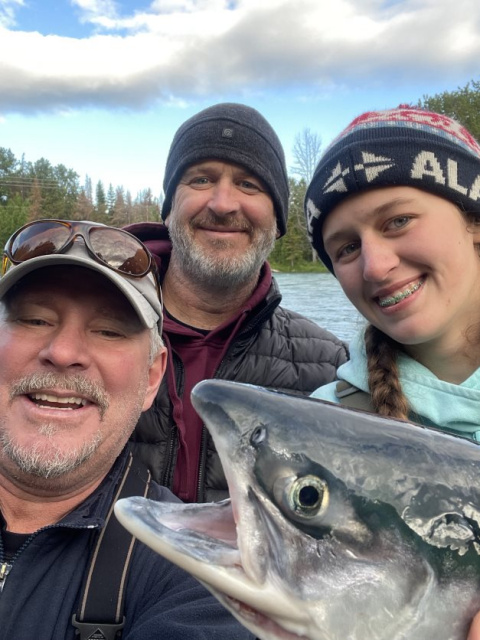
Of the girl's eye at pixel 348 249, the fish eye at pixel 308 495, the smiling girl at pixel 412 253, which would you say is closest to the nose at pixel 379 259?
the smiling girl at pixel 412 253

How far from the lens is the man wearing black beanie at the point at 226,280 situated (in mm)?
3715

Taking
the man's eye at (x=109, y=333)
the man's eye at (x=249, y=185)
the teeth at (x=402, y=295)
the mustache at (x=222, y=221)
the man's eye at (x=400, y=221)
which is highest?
the man's eye at (x=249, y=185)

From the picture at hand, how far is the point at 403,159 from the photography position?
2.52m

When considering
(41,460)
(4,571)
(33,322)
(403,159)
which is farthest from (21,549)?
(403,159)

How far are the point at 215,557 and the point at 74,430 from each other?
130 cm

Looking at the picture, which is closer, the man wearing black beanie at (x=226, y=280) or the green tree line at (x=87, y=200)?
the man wearing black beanie at (x=226, y=280)

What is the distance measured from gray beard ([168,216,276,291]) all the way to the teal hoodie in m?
1.29

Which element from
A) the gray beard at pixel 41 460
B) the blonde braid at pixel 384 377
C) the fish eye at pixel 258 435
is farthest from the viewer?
the blonde braid at pixel 384 377

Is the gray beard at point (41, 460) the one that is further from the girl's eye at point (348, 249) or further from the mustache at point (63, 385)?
the girl's eye at point (348, 249)

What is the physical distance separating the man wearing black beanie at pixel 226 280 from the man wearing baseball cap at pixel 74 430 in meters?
0.85

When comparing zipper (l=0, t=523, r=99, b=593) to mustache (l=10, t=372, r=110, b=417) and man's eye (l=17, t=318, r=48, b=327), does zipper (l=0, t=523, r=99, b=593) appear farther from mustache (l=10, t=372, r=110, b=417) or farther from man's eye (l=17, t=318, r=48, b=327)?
man's eye (l=17, t=318, r=48, b=327)

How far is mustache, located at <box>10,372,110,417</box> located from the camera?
7.80 feet

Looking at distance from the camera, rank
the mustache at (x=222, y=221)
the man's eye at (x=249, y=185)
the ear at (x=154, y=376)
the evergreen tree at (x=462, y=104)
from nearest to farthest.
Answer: the ear at (x=154, y=376), the mustache at (x=222, y=221), the man's eye at (x=249, y=185), the evergreen tree at (x=462, y=104)

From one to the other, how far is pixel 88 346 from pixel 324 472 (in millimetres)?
1470
